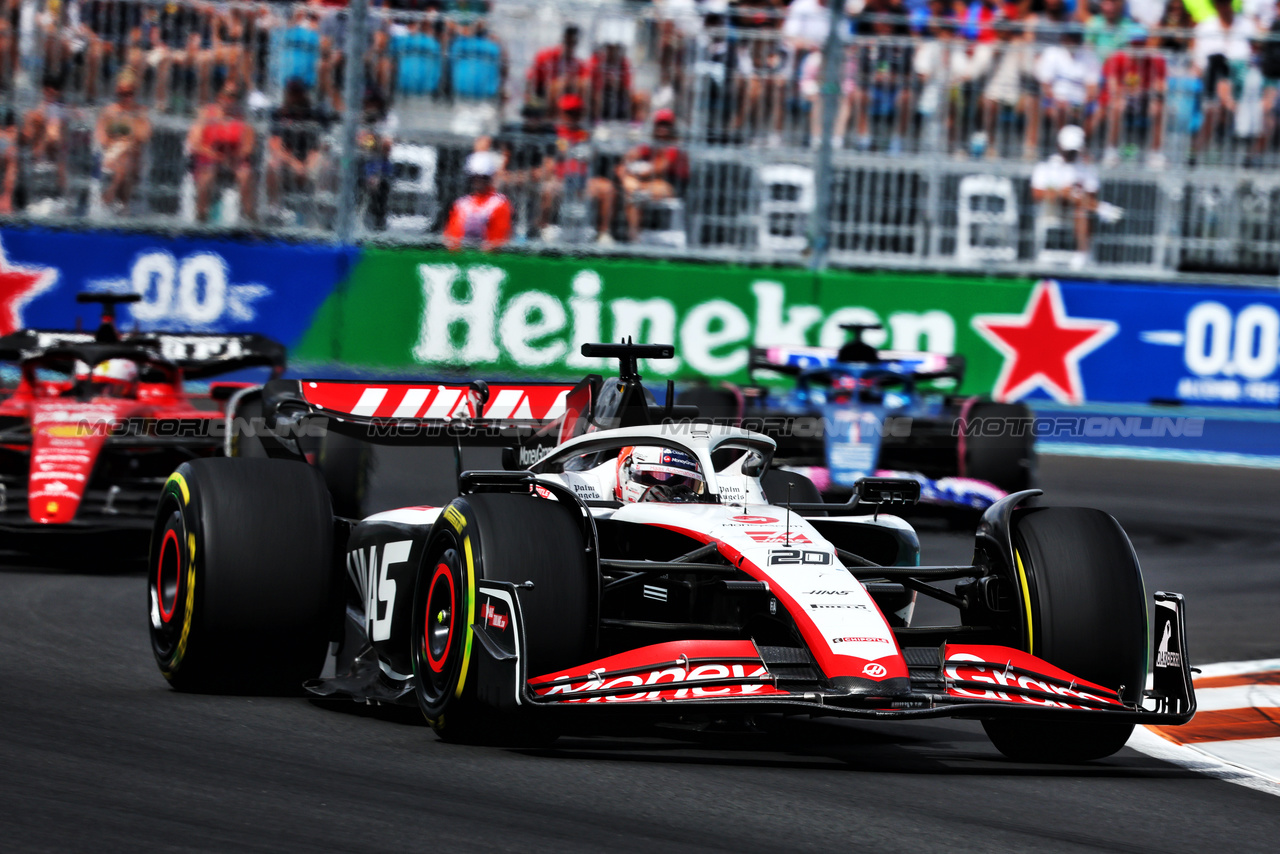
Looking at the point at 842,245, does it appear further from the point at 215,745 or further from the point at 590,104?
the point at 215,745

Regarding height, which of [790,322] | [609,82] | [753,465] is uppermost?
[609,82]

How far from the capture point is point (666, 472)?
709cm

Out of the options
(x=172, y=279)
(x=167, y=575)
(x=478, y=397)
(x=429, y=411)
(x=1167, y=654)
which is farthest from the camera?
(x=172, y=279)

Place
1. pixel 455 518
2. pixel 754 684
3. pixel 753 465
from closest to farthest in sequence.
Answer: pixel 754 684
pixel 455 518
pixel 753 465

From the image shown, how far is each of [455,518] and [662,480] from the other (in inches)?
43.6

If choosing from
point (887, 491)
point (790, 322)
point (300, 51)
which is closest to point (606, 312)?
point (790, 322)

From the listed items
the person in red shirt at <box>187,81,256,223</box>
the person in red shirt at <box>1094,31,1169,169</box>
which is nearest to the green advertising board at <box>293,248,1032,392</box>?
the person in red shirt at <box>187,81,256,223</box>

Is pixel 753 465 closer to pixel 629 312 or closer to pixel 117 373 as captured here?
pixel 117 373

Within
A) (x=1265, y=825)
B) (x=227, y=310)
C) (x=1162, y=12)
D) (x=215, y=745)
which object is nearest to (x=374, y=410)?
(x=215, y=745)

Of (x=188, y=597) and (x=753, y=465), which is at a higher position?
(x=753, y=465)

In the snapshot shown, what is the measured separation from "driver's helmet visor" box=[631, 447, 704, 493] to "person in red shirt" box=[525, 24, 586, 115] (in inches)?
423

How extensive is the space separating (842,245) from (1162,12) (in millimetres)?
4506

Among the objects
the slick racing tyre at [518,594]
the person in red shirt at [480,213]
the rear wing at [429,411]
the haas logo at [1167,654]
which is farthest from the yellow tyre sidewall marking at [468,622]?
the person in red shirt at [480,213]

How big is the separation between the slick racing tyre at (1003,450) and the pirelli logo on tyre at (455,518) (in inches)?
286
